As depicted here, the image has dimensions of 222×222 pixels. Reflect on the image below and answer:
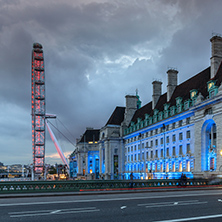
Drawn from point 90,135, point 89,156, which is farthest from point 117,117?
point 90,135

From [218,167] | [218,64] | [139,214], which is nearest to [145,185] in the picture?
[218,167]

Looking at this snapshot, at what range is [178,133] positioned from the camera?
61.9 metres

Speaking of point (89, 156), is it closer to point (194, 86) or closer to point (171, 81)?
point (171, 81)

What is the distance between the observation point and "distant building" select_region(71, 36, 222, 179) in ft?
162

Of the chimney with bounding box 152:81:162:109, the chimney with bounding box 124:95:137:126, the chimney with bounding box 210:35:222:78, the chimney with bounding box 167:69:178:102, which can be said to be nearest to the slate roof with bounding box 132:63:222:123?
the chimney with bounding box 167:69:178:102

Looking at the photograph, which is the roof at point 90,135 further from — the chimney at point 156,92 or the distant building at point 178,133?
the chimney at point 156,92

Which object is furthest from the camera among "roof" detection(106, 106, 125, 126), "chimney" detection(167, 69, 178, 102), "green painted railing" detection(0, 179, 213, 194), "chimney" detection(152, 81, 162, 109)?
"roof" detection(106, 106, 125, 126)

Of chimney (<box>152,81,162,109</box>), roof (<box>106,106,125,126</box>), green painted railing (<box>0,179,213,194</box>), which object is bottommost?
green painted railing (<box>0,179,213,194</box>)

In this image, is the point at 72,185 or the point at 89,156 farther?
the point at 89,156

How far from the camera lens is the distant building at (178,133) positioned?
49434mm

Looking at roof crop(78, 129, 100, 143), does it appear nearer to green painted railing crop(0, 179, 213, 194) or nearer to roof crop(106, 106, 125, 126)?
roof crop(106, 106, 125, 126)

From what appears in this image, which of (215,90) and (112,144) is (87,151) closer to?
(112,144)

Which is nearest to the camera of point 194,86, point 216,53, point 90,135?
point 216,53

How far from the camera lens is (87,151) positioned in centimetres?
14012
